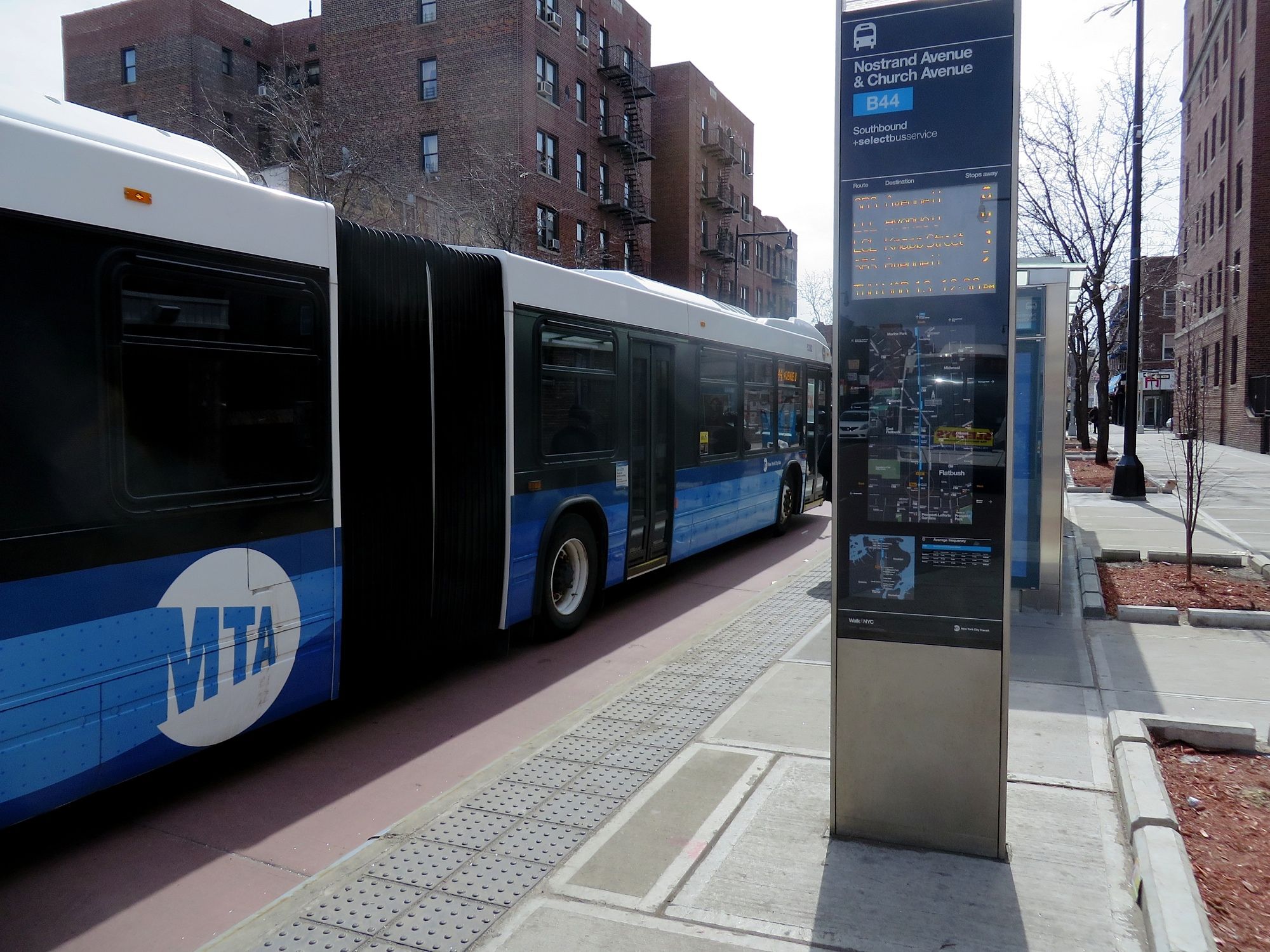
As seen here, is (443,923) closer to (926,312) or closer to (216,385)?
(216,385)

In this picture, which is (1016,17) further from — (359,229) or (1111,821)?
(359,229)

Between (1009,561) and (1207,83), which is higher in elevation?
(1207,83)

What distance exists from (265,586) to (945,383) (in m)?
Answer: 3.64

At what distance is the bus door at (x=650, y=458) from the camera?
372 inches

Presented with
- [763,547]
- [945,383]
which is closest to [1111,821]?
[945,383]

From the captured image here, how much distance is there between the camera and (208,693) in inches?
191

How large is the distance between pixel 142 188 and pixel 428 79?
102 ft

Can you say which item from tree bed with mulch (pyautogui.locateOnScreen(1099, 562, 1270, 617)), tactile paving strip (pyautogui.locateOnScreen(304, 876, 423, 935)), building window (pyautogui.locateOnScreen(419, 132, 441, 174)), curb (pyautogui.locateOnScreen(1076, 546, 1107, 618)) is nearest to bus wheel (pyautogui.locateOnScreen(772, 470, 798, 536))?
curb (pyautogui.locateOnScreen(1076, 546, 1107, 618))

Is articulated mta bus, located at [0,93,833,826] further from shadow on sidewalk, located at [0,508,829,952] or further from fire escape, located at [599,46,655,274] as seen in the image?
fire escape, located at [599,46,655,274]

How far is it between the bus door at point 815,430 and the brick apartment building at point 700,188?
3144 centimetres

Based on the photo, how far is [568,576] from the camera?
8570 mm

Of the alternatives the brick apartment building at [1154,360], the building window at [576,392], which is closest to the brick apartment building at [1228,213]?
the brick apartment building at [1154,360]

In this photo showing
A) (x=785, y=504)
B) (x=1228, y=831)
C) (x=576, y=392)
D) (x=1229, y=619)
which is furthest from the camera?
(x=785, y=504)

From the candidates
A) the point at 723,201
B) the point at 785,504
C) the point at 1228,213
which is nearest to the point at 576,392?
the point at 785,504
